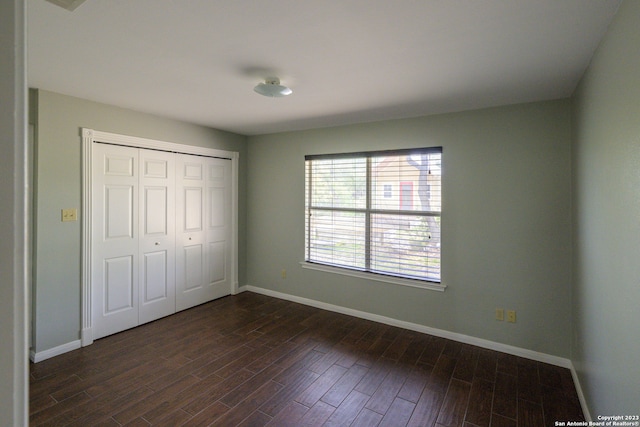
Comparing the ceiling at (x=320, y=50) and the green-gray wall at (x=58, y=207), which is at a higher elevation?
the ceiling at (x=320, y=50)

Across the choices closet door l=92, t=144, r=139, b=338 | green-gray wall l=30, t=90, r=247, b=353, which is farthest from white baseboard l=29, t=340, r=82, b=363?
closet door l=92, t=144, r=139, b=338

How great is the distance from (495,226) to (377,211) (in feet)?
4.06

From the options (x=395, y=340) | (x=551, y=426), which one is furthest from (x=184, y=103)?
(x=551, y=426)

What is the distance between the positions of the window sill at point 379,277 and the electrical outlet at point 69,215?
8.40 feet

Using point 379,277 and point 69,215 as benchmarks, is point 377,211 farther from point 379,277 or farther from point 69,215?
point 69,215

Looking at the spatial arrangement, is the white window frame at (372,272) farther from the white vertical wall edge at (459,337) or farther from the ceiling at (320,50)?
the ceiling at (320,50)

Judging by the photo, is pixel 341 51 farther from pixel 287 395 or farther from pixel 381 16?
Result: pixel 287 395

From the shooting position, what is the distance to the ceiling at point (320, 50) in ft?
5.18

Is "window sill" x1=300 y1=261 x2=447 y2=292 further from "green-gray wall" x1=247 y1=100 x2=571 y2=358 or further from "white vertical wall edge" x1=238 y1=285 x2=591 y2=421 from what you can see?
"white vertical wall edge" x1=238 y1=285 x2=591 y2=421

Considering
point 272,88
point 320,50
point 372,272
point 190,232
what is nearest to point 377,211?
point 372,272

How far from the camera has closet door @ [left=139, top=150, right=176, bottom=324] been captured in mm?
3580

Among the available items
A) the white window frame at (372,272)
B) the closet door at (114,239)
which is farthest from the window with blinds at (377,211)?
the closet door at (114,239)

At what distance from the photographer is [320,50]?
78.4 inches

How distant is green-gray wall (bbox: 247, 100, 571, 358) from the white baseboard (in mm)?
2792
